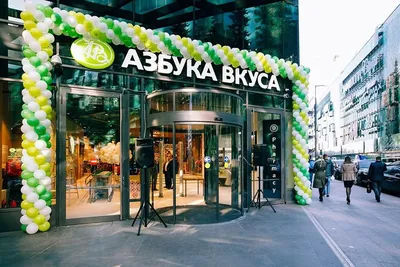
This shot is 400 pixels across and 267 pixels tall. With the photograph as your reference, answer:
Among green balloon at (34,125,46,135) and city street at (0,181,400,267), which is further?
green balloon at (34,125,46,135)

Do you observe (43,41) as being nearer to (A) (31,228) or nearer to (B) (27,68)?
(B) (27,68)

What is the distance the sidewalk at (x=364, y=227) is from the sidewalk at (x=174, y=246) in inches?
18.6

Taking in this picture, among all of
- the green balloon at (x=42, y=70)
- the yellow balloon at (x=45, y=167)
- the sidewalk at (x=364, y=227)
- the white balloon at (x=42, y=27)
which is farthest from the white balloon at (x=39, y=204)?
the sidewalk at (x=364, y=227)

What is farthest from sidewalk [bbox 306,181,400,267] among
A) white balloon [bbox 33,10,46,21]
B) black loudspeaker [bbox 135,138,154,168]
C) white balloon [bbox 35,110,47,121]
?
white balloon [bbox 33,10,46,21]

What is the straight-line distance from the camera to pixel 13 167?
7125 millimetres

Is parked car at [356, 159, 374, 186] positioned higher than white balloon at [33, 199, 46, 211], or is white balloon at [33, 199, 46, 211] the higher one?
white balloon at [33, 199, 46, 211]

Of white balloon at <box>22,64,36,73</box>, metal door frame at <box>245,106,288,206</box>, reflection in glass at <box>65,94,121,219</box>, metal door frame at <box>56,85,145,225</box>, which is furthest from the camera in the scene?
metal door frame at <box>245,106,288,206</box>

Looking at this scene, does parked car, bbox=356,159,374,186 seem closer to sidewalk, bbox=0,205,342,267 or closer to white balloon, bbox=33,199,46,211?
sidewalk, bbox=0,205,342,267

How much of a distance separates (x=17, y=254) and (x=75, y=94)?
12.9 feet

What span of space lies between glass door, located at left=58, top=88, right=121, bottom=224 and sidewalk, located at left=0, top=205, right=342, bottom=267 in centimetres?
62

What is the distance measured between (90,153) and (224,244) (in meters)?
4.29

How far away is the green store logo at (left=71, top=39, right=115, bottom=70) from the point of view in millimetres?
7414

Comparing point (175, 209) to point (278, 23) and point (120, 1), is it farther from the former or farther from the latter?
point (278, 23)

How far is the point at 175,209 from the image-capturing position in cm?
764
